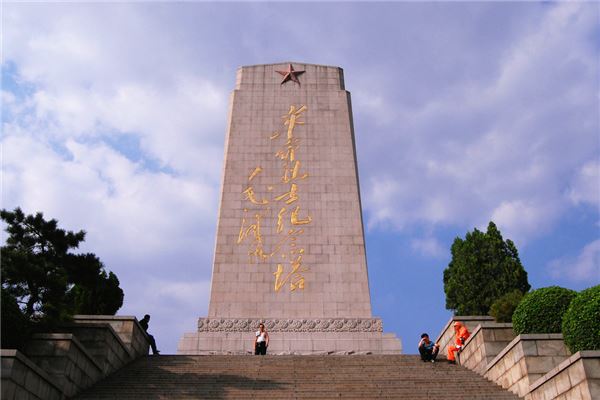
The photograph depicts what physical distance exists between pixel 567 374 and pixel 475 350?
2.85 m

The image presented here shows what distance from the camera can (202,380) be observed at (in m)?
9.20

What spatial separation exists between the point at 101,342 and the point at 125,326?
145 centimetres

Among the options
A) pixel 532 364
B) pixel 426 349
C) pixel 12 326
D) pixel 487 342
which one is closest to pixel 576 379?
pixel 532 364

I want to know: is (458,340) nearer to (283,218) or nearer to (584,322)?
(584,322)

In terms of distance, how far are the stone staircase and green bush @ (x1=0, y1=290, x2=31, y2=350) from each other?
1145 millimetres

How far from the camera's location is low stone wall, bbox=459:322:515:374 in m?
9.52

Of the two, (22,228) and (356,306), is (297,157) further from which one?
(22,228)

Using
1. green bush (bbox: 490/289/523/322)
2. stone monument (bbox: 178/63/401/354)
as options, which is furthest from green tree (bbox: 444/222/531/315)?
green bush (bbox: 490/289/523/322)

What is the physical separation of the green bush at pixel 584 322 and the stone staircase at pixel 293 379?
4.08ft

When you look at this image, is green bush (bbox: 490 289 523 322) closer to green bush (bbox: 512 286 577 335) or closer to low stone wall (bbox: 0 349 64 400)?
green bush (bbox: 512 286 577 335)

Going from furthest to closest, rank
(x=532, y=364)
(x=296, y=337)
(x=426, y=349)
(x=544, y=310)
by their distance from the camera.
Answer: (x=296, y=337)
(x=426, y=349)
(x=544, y=310)
(x=532, y=364)

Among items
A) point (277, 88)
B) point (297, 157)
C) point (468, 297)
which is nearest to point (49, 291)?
point (297, 157)

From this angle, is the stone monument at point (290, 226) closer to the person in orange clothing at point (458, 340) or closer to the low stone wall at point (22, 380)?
the person in orange clothing at point (458, 340)

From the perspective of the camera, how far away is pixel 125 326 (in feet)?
36.1
